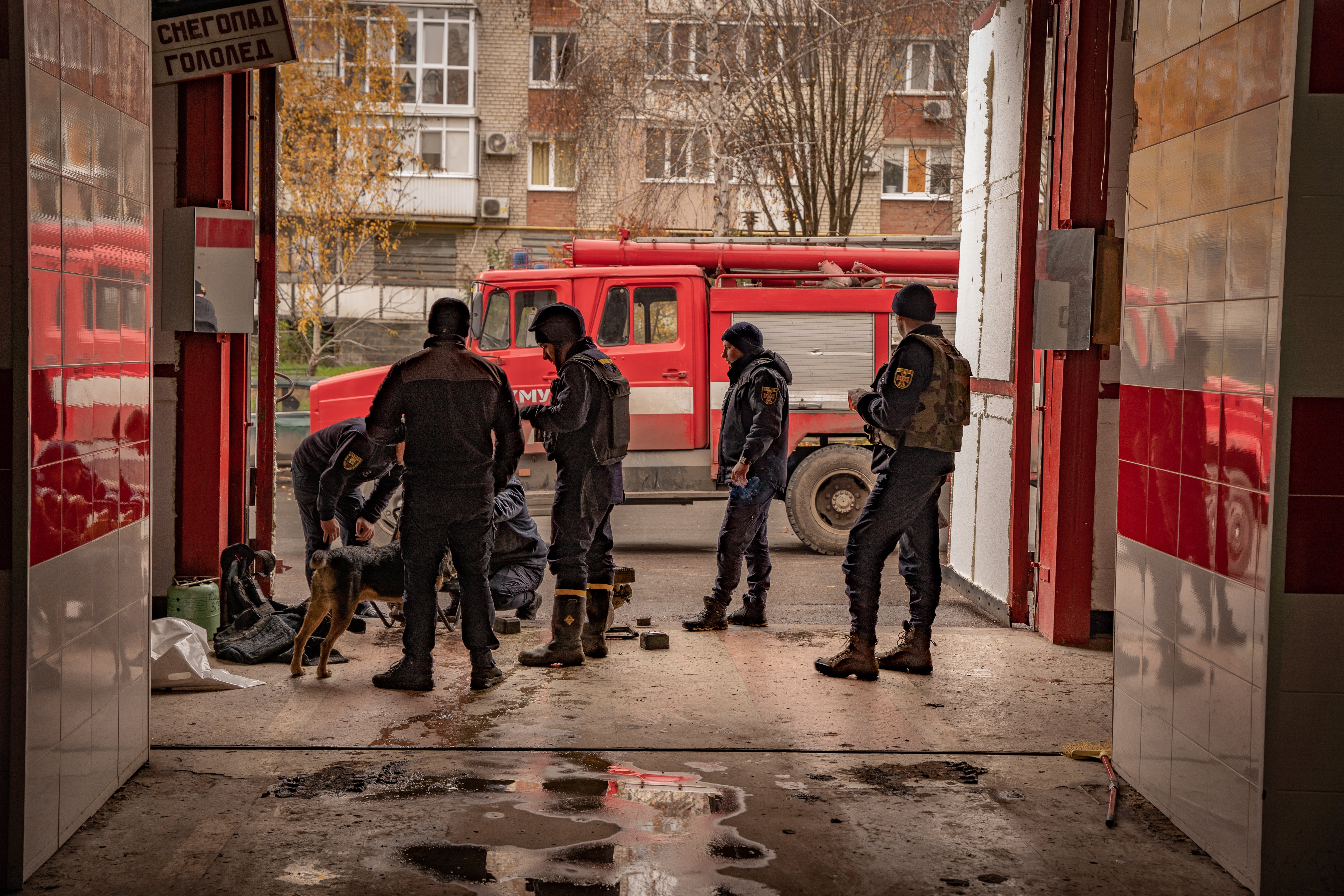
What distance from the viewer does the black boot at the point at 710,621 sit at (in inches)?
300

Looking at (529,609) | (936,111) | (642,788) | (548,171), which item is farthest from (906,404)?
Answer: (548,171)

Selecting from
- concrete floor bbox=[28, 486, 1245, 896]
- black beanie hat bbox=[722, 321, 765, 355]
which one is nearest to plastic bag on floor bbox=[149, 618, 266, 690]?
concrete floor bbox=[28, 486, 1245, 896]

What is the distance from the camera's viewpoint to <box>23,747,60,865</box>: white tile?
11.9 feet

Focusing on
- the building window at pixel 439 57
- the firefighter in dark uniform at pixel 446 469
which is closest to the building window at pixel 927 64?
the building window at pixel 439 57

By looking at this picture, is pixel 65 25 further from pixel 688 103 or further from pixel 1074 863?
pixel 688 103

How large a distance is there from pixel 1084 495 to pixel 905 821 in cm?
339

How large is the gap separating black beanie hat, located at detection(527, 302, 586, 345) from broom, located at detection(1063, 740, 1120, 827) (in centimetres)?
313

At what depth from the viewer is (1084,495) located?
7.16 meters

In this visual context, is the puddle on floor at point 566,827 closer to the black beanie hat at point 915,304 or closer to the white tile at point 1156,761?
the white tile at point 1156,761

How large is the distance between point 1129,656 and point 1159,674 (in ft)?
0.87

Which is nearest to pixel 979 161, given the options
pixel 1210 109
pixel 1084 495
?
pixel 1084 495

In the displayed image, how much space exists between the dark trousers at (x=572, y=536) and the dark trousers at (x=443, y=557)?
465mm

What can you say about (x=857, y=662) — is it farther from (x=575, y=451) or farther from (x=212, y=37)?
(x=212, y=37)

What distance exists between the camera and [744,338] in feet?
25.4
